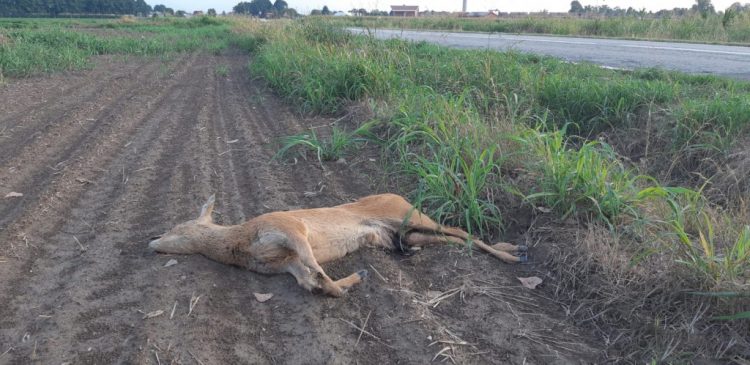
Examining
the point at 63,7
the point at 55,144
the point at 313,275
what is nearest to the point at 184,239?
the point at 313,275

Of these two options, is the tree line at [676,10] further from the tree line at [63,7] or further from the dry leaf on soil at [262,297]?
the tree line at [63,7]

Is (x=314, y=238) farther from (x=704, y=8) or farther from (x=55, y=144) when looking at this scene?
(x=704, y=8)

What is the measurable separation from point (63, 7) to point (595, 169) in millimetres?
74831

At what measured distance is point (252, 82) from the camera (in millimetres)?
11555

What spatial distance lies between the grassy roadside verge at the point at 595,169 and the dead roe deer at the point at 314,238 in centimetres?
23

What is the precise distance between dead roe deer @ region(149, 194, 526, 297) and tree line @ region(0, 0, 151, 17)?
69669 mm

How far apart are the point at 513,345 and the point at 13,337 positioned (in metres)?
2.53

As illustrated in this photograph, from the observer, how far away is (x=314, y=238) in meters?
3.73

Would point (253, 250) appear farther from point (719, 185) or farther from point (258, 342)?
point (719, 185)

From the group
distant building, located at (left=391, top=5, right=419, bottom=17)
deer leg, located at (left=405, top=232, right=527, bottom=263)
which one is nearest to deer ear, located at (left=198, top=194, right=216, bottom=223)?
deer leg, located at (left=405, top=232, right=527, bottom=263)

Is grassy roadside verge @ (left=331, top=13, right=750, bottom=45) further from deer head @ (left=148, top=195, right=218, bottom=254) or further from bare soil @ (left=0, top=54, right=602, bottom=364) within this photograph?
deer head @ (left=148, top=195, right=218, bottom=254)

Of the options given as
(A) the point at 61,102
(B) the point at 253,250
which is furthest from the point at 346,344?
(A) the point at 61,102

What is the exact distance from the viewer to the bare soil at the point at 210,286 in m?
2.90

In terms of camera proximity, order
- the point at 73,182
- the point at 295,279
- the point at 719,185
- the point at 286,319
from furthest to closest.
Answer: the point at 73,182
the point at 719,185
the point at 295,279
the point at 286,319
